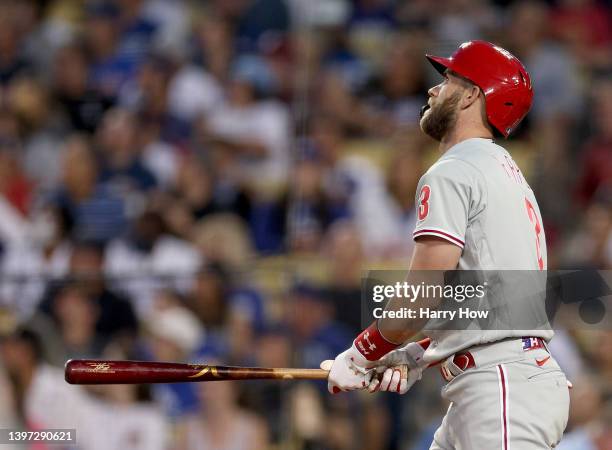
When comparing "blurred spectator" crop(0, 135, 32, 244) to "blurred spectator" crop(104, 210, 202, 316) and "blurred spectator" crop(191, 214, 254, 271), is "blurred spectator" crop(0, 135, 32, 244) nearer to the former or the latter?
"blurred spectator" crop(104, 210, 202, 316)

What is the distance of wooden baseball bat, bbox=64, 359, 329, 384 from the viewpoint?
3.47 metres

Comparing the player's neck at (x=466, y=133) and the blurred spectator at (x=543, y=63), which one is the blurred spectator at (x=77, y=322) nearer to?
the blurred spectator at (x=543, y=63)

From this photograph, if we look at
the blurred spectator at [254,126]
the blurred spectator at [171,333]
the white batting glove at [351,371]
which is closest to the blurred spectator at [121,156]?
the blurred spectator at [254,126]

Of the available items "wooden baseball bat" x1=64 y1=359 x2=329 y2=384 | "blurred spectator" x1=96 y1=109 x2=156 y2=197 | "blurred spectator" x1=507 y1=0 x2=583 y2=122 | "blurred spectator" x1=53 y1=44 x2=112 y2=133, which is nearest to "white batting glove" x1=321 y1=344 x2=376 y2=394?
"wooden baseball bat" x1=64 y1=359 x2=329 y2=384

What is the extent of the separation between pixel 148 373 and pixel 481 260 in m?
1.20

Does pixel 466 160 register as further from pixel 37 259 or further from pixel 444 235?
pixel 37 259

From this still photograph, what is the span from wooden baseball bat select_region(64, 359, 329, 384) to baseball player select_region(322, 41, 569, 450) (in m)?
0.29

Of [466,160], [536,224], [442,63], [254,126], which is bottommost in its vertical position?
[536,224]

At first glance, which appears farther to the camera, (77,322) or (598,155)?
(598,155)

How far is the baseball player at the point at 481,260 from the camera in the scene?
120 inches

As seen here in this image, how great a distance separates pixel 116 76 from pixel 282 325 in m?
3.64

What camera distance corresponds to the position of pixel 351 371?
10.8 ft

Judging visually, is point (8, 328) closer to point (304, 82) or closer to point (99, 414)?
point (99, 414)
